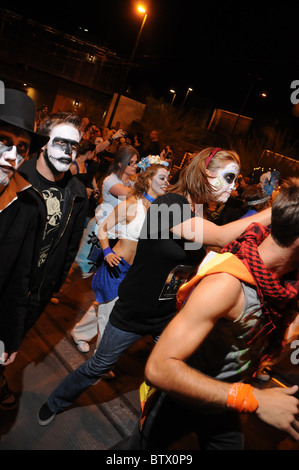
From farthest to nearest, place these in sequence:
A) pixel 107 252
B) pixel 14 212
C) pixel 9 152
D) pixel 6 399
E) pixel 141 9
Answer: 1. pixel 141 9
2. pixel 107 252
3. pixel 6 399
4. pixel 14 212
5. pixel 9 152

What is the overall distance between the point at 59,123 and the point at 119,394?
2542 millimetres

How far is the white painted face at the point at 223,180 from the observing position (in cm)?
251

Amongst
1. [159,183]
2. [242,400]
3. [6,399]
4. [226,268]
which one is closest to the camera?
[242,400]

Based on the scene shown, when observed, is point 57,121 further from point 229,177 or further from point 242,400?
point 242,400

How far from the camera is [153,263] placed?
224 centimetres

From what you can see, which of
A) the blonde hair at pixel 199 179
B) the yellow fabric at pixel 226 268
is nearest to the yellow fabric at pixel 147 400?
the yellow fabric at pixel 226 268

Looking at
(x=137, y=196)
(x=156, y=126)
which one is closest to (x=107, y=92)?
(x=156, y=126)

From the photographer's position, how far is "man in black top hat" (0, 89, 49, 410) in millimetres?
1795

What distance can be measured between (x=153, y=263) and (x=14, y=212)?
0.99 metres

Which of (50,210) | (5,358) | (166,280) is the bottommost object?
(5,358)

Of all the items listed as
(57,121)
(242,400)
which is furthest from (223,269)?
(57,121)

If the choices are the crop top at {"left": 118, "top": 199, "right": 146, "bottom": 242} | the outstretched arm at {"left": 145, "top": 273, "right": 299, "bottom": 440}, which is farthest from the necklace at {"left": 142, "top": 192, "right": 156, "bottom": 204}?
the outstretched arm at {"left": 145, "top": 273, "right": 299, "bottom": 440}

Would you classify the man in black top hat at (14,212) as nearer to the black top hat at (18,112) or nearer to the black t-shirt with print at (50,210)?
the black top hat at (18,112)

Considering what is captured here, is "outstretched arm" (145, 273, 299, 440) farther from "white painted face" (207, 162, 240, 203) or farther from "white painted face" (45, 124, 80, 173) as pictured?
"white painted face" (45, 124, 80, 173)
